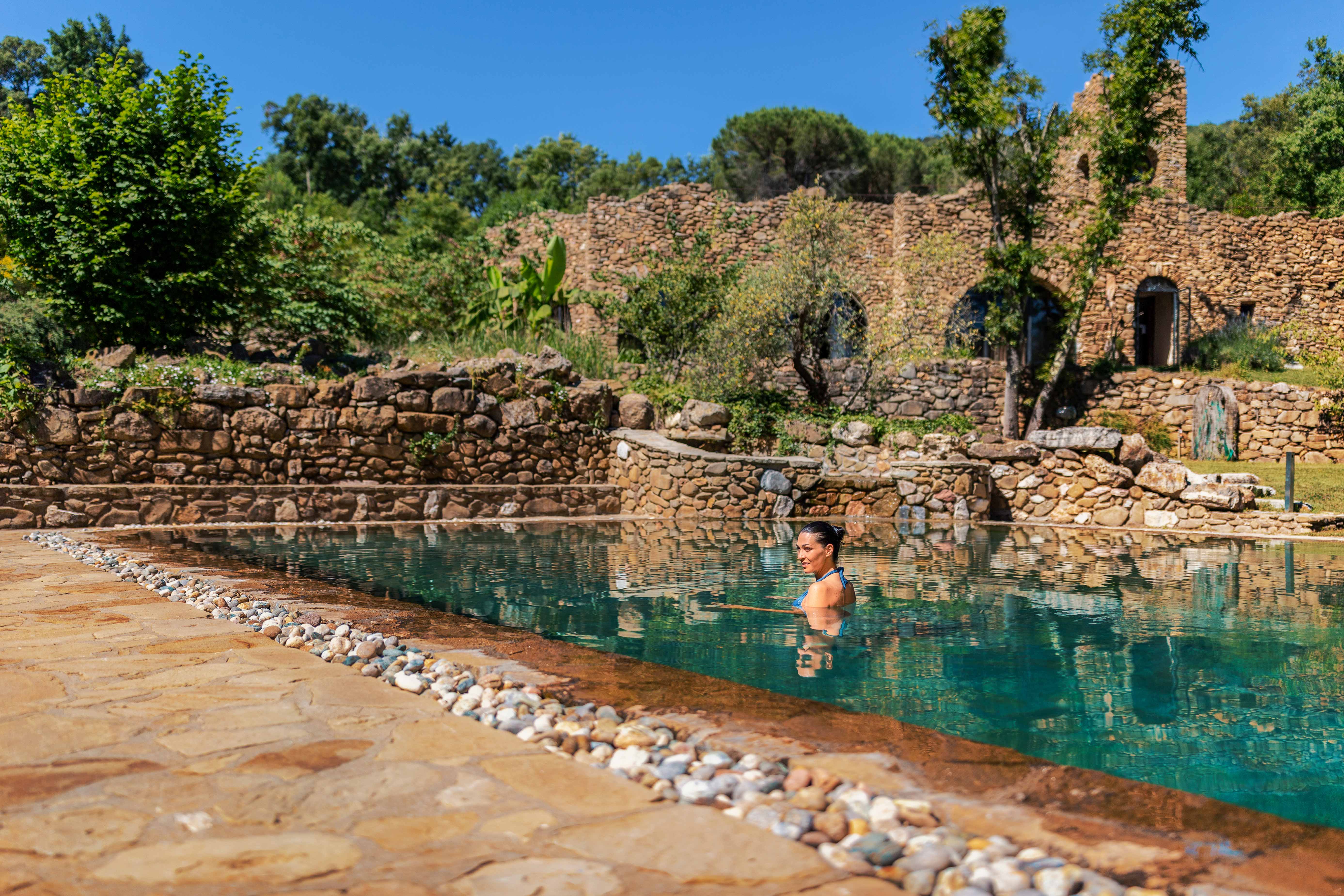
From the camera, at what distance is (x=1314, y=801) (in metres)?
2.90

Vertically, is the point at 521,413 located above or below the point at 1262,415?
below

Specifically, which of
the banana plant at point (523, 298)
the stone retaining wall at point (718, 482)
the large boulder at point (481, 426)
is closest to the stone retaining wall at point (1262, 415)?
the stone retaining wall at point (718, 482)

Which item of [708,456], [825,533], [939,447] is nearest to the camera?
[825,533]

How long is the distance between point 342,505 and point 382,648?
8492mm

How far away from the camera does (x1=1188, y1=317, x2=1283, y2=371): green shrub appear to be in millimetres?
22672

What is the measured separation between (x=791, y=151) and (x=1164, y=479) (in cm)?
2761

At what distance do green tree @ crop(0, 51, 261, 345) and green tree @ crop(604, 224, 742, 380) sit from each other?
805 centimetres

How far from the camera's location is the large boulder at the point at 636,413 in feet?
46.1

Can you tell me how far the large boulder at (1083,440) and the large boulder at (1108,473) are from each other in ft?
0.54

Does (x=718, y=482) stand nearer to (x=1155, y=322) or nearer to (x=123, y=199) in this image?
(x=123, y=199)

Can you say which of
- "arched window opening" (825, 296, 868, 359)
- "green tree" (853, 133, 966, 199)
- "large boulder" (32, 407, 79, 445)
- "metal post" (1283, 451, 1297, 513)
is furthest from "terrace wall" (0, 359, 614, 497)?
"green tree" (853, 133, 966, 199)

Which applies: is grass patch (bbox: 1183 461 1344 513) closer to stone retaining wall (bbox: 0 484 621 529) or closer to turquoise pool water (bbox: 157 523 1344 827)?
turquoise pool water (bbox: 157 523 1344 827)

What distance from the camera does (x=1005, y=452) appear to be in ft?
45.4

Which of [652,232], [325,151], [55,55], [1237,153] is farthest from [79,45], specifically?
[1237,153]
